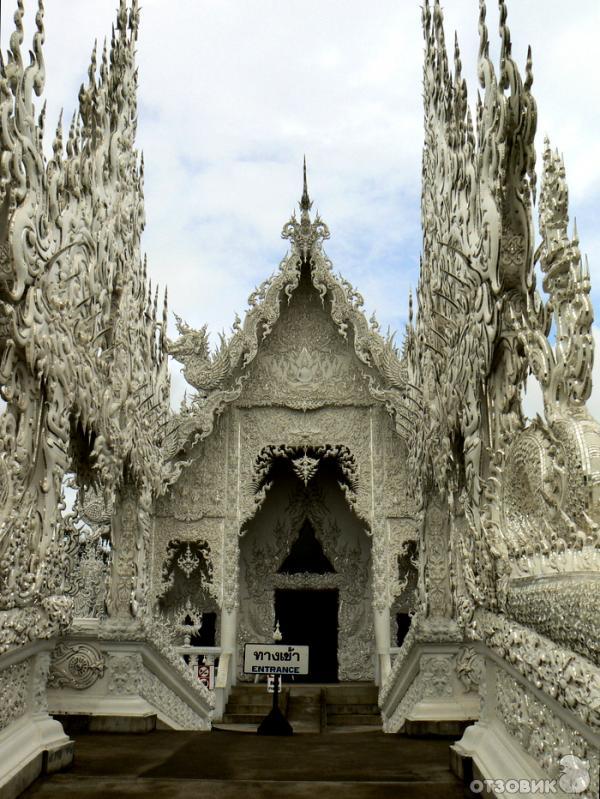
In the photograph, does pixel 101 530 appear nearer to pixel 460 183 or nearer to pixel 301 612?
pixel 301 612

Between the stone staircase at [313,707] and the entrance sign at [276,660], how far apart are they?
9.46 feet

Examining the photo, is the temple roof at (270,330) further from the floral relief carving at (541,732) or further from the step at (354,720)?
the floral relief carving at (541,732)

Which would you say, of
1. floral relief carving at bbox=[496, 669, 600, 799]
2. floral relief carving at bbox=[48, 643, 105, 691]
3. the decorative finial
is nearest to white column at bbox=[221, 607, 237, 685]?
floral relief carving at bbox=[48, 643, 105, 691]

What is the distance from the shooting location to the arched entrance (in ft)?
36.5

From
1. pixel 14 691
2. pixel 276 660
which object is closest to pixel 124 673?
pixel 276 660

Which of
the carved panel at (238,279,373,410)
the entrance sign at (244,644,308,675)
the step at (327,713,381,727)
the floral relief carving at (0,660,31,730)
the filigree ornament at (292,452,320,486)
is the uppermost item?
the carved panel at (238,279,373,410)

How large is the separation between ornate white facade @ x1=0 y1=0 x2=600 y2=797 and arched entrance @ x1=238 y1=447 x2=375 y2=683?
1.7 inches

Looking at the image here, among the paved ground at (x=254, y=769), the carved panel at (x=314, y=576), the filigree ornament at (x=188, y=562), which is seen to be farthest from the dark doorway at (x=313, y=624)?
the paved ground at (x=254, y=769)

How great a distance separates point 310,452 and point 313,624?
10.4ft

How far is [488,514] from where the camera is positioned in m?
3.57

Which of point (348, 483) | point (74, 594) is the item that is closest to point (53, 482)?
point (74, 594)

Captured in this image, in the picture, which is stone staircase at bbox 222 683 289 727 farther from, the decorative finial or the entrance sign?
the decorative finial

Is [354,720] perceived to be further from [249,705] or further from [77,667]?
[77,667]

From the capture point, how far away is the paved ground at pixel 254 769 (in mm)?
3320
